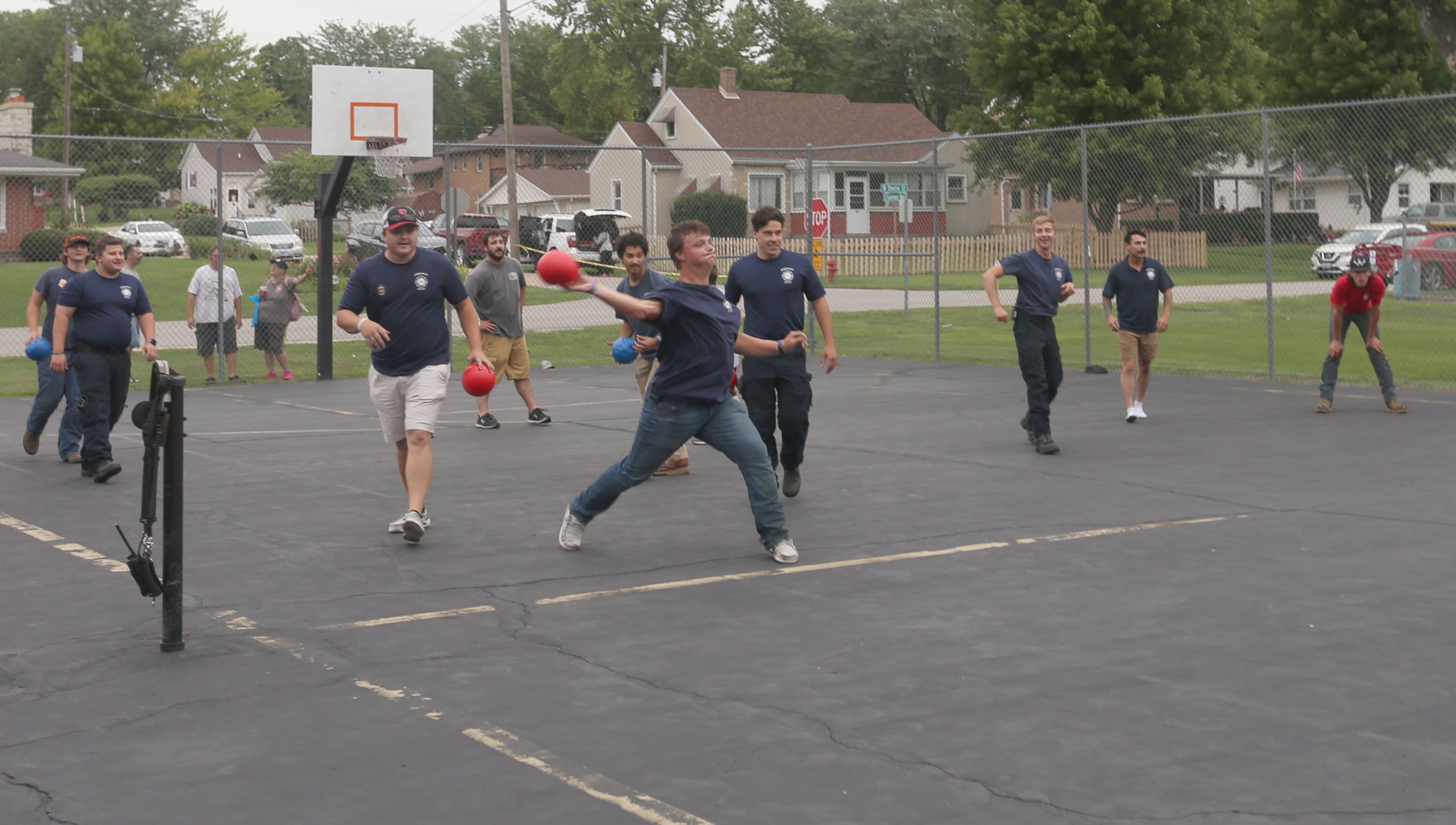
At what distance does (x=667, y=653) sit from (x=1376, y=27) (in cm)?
4227

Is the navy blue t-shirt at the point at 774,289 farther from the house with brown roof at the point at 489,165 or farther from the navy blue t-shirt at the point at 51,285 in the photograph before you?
the house with brown roof at the point at 489,165

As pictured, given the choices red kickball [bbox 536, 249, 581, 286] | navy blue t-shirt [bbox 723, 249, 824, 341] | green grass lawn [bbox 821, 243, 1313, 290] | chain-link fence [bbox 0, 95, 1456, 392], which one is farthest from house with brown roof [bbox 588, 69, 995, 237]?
red kickball [bbox 536, 249, 581, 286]

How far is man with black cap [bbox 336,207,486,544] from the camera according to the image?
873cm

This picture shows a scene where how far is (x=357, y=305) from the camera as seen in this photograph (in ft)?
28.9

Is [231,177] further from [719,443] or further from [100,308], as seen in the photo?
[719,443]

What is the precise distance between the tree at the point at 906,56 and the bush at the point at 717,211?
31.4m

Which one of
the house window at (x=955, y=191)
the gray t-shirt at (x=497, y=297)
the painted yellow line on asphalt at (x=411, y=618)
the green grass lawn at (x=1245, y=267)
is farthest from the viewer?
the house window at (x=955, y=191)

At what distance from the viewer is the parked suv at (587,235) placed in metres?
36.0

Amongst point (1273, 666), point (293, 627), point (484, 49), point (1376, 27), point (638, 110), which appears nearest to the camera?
point (1273, 666)

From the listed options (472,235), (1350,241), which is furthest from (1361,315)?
(472,235)

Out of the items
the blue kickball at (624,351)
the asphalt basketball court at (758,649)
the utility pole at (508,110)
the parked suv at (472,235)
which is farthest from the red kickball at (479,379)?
the parked suv at (472,235)

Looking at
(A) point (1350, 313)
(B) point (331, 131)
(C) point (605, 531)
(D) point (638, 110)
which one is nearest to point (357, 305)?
(C) point (605, 531)

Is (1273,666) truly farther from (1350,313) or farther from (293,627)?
(1350,313)

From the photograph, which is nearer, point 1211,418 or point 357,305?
point 357,305
